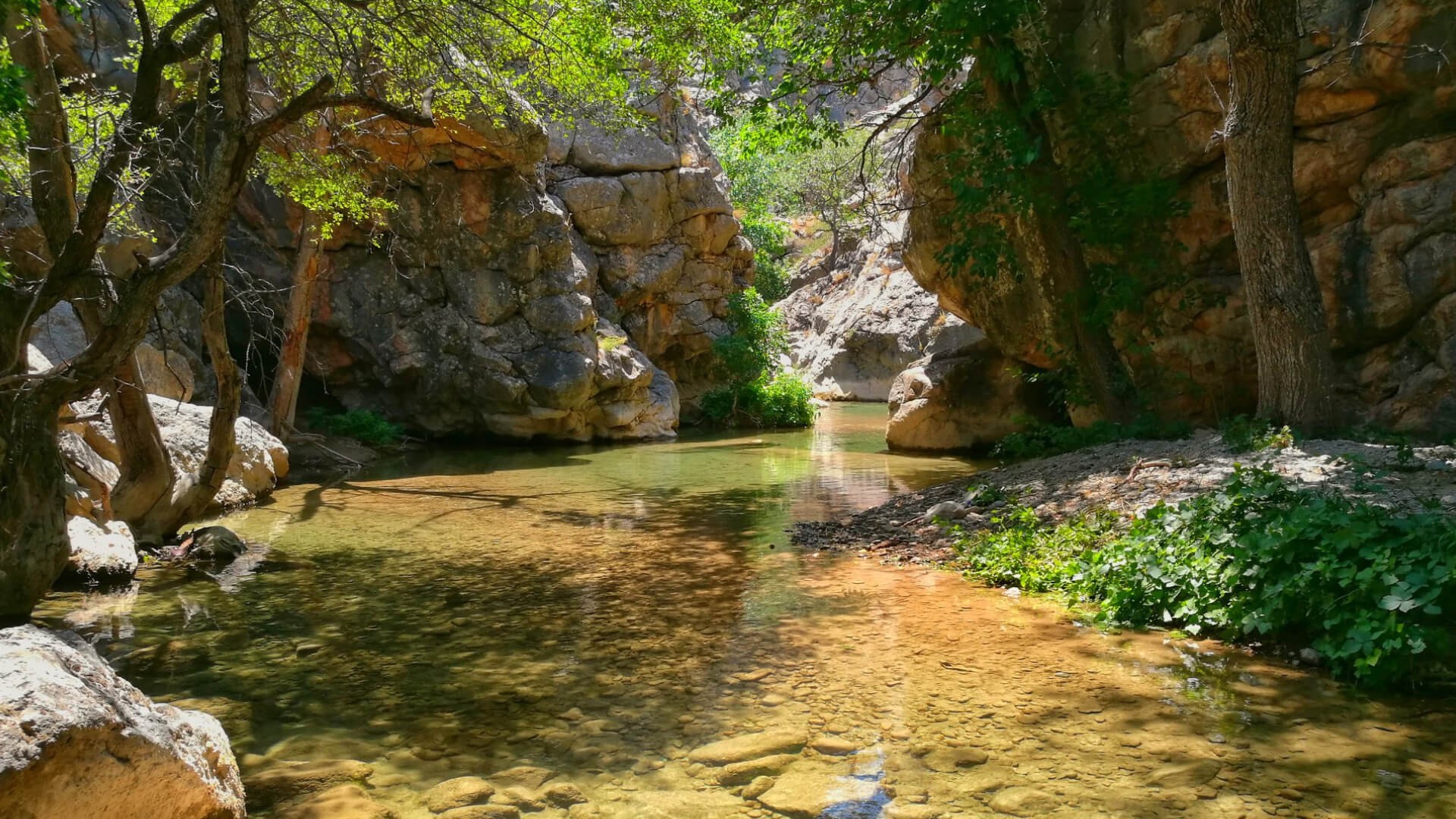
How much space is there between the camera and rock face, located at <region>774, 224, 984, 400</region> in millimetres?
36719

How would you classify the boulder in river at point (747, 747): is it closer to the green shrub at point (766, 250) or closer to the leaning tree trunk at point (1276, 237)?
the leaning tree trunk at point (1276, 237)

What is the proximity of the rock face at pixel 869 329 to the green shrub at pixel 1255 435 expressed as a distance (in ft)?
84.2

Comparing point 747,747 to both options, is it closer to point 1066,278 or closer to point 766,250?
point 1066,278

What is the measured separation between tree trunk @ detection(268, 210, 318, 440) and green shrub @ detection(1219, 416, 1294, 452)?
1447 centimetres

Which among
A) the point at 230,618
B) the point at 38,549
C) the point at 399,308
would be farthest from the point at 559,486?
the point at 399,308

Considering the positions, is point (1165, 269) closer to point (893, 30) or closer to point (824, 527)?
point (893, 30)

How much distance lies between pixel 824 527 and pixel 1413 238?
7185 mm

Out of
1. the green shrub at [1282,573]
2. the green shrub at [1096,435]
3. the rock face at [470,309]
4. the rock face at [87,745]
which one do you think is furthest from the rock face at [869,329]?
the rock face at [87,745]

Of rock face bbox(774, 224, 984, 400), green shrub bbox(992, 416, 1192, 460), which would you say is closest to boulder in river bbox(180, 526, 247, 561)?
green shrub bbox(992, 416, 1192, 460)

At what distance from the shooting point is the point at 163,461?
877 cm

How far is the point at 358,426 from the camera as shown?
20469 millimetres

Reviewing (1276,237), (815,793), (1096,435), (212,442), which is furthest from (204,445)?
(1276,237)

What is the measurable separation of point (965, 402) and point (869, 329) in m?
20.8

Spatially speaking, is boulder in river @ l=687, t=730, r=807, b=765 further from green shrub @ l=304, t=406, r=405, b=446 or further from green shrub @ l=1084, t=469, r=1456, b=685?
green shrub @ l=304, t=406, r=405, b=446
